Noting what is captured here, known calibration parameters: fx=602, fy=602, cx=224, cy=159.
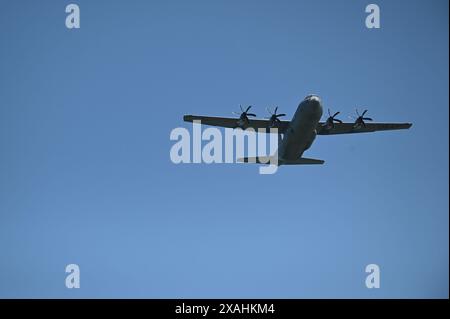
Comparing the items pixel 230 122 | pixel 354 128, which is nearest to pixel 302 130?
pixel 230 122

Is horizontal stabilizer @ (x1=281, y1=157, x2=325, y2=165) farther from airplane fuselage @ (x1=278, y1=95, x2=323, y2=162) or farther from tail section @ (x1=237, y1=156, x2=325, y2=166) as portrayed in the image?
airplane fuselage @ (x1=278, y1=95, x2=323, y2=162)

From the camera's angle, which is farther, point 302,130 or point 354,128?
point 354,128

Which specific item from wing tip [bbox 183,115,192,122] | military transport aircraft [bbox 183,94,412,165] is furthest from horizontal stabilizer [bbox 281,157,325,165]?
wing tip [bbox 183,115,192,122]

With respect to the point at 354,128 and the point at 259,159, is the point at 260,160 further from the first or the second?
the point at 354,128

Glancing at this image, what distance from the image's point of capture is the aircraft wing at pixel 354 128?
4744 cm

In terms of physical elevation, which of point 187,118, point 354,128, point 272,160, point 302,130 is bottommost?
point 272,160

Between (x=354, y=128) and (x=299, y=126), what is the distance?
8567 millimetres

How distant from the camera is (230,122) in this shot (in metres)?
47.5

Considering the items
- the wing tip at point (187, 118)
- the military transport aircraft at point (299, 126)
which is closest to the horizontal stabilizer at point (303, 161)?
the military transport aircraft at point (299, 126)

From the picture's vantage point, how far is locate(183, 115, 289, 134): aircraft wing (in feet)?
153
